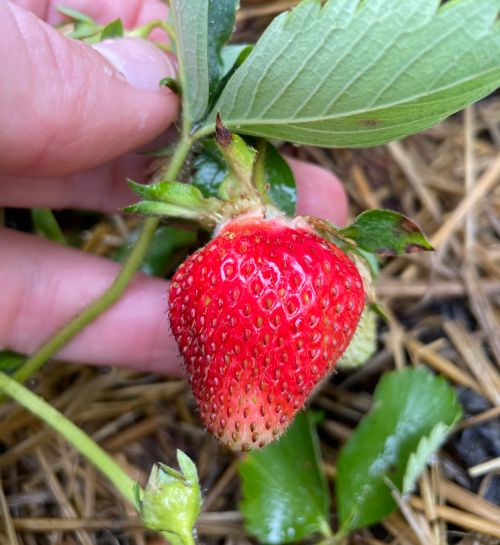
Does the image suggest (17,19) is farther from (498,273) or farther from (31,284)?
(498,273)

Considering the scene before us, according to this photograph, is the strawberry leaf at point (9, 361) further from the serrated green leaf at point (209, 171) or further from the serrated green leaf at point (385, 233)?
the serrated green leaf at point (385, 233)

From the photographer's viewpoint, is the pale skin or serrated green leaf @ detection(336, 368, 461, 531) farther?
serrated green leaf @ detection(336, 368, 461, 531)

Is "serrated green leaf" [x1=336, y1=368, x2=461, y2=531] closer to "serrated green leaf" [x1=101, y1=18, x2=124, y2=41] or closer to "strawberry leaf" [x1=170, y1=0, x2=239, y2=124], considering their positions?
"strawberry leaf" [x1=170, y1=0, x2=239, y2=124]

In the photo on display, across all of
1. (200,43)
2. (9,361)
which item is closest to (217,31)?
(200,43)

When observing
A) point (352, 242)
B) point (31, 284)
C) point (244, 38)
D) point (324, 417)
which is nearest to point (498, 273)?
point (324, 417)

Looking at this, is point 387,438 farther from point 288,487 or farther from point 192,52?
point 192,52

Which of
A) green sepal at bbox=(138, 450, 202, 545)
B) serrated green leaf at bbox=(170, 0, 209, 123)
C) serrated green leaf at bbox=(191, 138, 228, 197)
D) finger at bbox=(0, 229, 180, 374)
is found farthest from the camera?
finger at bbox=(0, 229, 180, 374)

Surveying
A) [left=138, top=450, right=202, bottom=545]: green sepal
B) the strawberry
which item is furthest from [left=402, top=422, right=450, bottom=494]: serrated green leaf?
[left=138, top=450, right=202, bottom=545]: green sepal
